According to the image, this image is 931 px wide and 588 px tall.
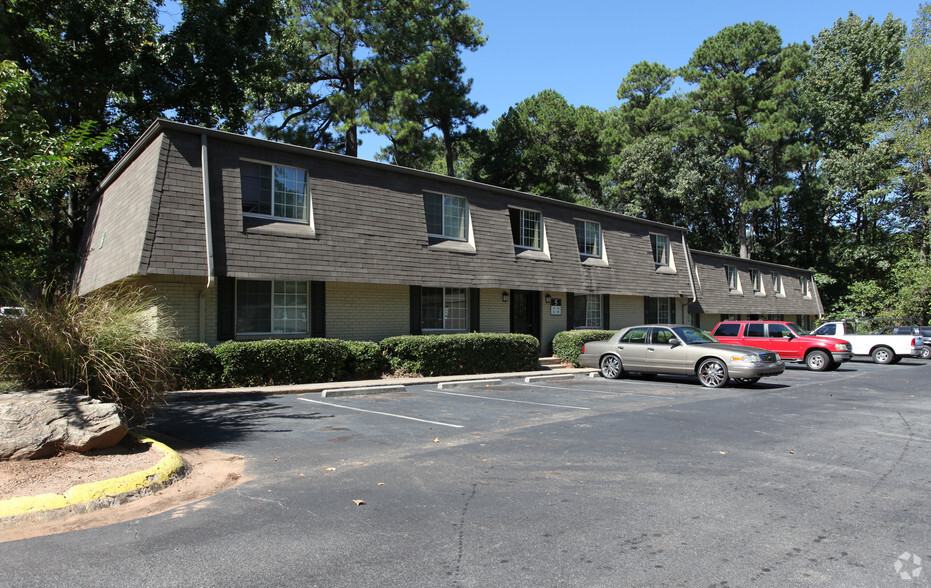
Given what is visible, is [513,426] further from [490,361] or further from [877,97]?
[877,97]

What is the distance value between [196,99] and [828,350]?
2515 cm

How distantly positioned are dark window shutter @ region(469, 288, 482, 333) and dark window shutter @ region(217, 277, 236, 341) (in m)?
7.48

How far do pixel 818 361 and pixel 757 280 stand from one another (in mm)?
15402

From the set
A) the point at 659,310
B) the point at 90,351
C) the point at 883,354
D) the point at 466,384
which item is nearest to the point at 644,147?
the point at 659,310

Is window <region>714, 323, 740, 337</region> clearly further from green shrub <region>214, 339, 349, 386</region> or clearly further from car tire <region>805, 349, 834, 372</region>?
green shrub <region>214, 339, 349, 386</region>

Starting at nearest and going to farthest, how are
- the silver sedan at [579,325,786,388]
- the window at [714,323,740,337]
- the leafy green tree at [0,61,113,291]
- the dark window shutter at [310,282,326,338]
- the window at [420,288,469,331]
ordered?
the leafy green tree at [0,61,113,291]
the silver sedan at [579,325,786,388]
the dark window shutter at [310,282,326,338]
the window at [420,288,469,331]
the window at [714,323,740,337]

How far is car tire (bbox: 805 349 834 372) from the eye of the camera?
793 inches

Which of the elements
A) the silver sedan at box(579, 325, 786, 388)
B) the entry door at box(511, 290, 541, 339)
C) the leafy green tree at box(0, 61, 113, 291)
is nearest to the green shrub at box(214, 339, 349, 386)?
the leafy green tree at box(0, 61, 113, 291)

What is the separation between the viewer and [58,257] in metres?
18.0

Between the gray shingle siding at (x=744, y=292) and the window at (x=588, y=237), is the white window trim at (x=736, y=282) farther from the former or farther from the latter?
the window at (x=588, y=237)

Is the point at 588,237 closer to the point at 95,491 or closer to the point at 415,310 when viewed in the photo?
the point at 415,310

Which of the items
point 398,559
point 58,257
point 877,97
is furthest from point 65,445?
point 877,97

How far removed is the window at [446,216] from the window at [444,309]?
1.72 m

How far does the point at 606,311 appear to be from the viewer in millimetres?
23594
